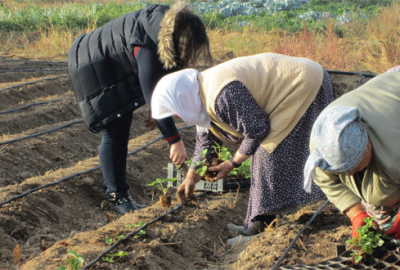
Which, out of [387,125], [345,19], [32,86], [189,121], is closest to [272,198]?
[189,121]

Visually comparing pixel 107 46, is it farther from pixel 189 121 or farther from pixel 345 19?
pixel 345 19

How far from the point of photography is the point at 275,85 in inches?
104

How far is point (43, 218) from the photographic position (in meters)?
3.52

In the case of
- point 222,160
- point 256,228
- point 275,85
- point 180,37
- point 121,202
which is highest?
point 180,37

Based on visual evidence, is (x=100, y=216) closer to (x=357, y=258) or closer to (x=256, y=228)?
(x=256, y=228)

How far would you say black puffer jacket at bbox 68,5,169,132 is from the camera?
3168mm

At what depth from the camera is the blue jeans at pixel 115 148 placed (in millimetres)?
3400

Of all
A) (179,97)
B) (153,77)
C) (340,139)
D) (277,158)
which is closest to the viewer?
(340,139)

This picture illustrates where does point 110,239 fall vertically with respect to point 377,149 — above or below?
below

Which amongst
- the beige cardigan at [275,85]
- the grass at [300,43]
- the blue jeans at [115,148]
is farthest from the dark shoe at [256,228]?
the grass at [300,43]

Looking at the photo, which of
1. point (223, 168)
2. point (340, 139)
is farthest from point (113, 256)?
point (340, 139)

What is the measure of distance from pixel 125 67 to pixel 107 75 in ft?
Answer: 0.48

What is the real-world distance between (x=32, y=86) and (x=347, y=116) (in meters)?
5.93

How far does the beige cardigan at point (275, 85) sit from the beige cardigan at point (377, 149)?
0.49 metres
